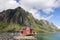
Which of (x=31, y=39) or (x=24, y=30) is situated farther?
(x=24, y=30)

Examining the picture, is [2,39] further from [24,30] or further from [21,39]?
[24,30]

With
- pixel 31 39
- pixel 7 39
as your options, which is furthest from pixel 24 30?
pixel 7 39

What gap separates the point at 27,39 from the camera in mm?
74312

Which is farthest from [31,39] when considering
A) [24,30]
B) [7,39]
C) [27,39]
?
[24,30]

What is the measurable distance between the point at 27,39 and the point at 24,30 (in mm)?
56532

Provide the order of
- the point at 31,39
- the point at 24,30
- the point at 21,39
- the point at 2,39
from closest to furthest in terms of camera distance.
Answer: the point at 2,39, the point at 21,39, the point at 31,39, the point at 24,30

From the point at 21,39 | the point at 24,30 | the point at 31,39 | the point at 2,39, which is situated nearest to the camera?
the point at 2,39

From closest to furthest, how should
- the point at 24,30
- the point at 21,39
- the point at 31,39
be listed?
the point at 21,39, the point at 31,39, the point at 24,30

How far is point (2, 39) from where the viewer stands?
169ft

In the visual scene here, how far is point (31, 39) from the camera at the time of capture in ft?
253

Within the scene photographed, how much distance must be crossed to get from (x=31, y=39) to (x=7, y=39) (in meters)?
26.3

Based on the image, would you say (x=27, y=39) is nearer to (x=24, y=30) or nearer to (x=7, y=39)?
(x=7, y=39)

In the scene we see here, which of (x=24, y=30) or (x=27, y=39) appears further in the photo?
(x=24, y=30)

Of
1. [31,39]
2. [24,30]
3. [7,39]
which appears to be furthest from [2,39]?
[24,30]
